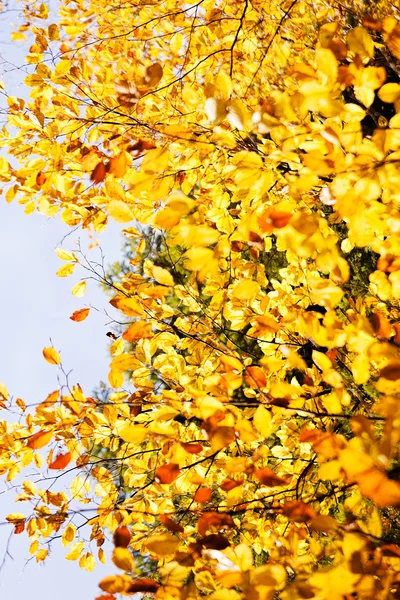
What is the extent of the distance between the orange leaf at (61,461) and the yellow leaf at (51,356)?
488 millimetres

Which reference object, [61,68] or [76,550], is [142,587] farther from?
[61,68]

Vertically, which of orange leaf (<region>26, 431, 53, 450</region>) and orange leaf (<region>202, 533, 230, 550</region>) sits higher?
orange leaf (<region>26, 431, 53, 450</region>)

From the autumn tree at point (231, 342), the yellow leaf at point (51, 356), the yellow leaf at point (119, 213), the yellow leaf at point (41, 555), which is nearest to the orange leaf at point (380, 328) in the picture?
the autumn tree at point (231, 342)

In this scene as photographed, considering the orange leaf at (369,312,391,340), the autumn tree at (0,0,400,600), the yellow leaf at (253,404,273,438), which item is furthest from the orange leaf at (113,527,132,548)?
the orange leaf at (369,312,391,340)

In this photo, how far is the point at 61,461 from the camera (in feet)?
6.89

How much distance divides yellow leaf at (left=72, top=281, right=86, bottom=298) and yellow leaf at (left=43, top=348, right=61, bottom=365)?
59 centimetres

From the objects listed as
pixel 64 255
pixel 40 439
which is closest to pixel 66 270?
pixel 64 255

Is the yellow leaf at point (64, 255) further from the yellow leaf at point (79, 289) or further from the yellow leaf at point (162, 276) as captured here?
the yellow leaf at point (162, 276)

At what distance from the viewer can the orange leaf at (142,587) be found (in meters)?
1.34

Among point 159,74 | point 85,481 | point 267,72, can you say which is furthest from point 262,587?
point 267,72

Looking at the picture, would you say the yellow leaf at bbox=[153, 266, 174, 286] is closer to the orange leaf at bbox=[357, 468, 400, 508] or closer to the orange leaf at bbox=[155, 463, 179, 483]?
the orange leaf at bbox=[155, 463, 179, 483]

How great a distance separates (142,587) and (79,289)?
5.54 ft

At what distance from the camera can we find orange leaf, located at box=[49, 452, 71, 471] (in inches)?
81.0

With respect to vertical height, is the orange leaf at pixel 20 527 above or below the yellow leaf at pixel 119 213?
below
